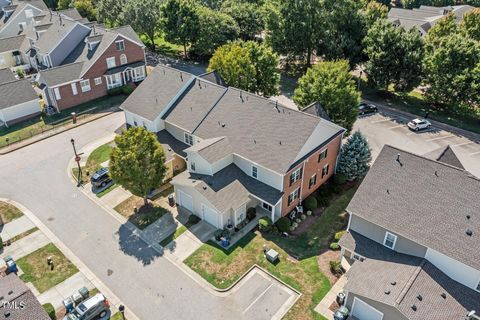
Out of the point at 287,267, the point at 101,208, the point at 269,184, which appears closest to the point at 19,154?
the point at 101,208

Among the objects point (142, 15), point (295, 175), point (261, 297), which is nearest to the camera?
point (261, 297)

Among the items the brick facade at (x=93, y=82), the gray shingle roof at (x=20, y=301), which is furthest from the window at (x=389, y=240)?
the brick facade at (x=93, y=82)

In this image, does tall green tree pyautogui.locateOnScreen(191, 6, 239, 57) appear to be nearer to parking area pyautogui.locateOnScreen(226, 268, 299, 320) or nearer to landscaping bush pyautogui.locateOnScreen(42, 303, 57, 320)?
parking area pyautogui.locateOnScreen(226, 268, 299, 320)

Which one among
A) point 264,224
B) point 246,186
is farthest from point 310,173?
point 264,224

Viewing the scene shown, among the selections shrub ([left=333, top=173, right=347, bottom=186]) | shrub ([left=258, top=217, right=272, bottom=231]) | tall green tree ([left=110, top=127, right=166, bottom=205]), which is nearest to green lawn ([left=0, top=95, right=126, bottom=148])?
tall green tree ([left=110, top=127, right=166, bottom=205])

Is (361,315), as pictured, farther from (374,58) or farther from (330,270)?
(374,58)

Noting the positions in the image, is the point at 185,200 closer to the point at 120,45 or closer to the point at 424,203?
the point at 424,203
